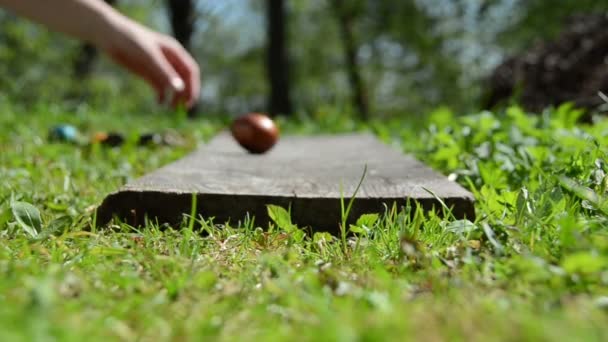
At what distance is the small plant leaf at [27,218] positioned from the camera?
185 centimetres

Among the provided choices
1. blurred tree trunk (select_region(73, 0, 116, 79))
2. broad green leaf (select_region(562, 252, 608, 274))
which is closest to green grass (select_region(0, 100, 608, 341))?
broad green leaf (select_region(562, 252, 608, 274))

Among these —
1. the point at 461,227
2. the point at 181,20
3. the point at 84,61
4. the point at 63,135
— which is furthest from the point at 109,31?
the point at 181,20

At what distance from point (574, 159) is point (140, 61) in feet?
6.91

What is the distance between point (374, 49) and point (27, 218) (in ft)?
57.9

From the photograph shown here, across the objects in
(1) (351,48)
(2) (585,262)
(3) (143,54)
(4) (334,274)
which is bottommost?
(4) (334,274)

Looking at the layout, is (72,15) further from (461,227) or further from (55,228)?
(461,227)

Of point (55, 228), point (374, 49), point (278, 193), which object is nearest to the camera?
point (55, 228)

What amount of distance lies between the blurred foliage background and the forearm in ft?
16.7

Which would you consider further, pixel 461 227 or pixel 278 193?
pixel 278 193

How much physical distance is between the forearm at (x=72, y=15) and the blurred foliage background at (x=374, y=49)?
16.7 ft

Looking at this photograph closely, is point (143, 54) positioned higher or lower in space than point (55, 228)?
higher

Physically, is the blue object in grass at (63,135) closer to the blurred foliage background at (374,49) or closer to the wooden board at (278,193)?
the wooden board at (278,193)

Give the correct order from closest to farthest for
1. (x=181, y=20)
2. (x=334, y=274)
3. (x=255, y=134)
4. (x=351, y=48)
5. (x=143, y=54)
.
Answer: (x=334, y=274) < (x=143, y=54) < (x=255, y=134) < (x=181, y=20) < (x=351, y=48)

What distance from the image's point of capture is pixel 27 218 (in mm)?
1880
